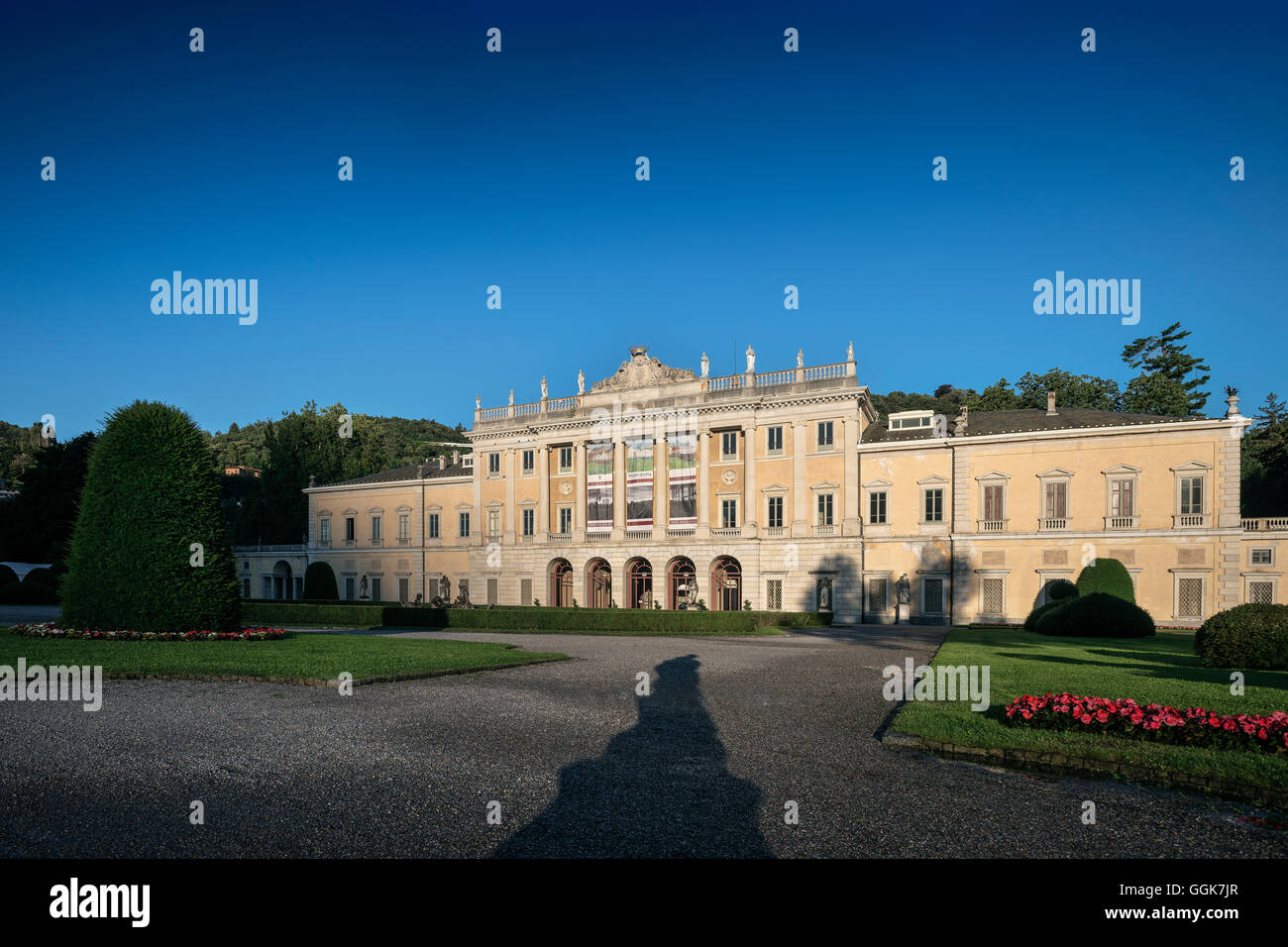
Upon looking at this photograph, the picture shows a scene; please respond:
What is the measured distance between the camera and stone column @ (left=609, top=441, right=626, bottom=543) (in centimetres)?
5112

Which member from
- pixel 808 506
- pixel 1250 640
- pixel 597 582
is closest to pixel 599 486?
pixel 597 582

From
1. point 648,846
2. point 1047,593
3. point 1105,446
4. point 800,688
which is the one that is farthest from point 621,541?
point 648,846

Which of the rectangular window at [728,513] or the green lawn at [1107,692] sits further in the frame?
the rectangular window at [728,513]

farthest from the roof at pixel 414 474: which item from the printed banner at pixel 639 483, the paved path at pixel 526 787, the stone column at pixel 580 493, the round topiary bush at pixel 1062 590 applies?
the paved path at pixel 526 787

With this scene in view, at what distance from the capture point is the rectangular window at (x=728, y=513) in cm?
4847

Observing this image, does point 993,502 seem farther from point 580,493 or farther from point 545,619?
point 580,493

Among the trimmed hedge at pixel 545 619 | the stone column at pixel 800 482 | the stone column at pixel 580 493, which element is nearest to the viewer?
the trimmed hedge at pixel 545 619

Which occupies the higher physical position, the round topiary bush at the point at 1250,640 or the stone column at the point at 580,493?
the stone column at the point at 580,493

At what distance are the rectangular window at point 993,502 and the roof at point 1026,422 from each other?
9.27 feet

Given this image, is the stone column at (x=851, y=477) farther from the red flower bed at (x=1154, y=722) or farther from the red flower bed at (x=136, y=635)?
the red flower bed at (x=1154, y=722)

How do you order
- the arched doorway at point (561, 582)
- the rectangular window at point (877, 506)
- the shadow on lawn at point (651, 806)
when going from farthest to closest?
the arched doorway at point (561, 582) → the rectangular window at point (877, 506) → the shadow on lawn at point (651, 806)

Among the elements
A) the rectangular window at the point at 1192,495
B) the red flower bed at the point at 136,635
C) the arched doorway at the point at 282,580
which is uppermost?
the rectangular window at the point at 1192,495

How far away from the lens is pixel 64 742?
10406 mm

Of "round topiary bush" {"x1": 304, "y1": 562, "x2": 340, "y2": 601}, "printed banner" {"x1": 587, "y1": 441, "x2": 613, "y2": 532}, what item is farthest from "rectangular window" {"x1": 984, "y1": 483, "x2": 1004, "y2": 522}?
"round topiary bush" {"x1": 304, "y1": 562, "x2": 340, "y2": 601}
